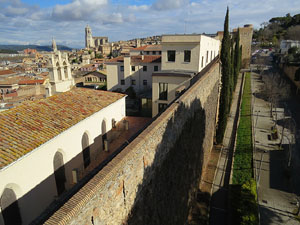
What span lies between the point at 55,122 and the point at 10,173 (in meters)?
3.41

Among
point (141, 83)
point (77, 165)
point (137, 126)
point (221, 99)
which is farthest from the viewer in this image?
point (141, 83)

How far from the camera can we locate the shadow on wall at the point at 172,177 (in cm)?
602

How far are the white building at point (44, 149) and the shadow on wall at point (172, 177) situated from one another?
4559mm

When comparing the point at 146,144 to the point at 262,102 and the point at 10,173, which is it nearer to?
the point at 10,173

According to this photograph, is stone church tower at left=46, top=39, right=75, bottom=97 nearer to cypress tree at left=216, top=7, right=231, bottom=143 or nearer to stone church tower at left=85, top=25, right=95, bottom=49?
cypress tree at left=216, top=7, right=231, bottom=143

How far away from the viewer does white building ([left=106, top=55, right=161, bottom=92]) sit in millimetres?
37250

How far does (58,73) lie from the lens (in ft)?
53.5

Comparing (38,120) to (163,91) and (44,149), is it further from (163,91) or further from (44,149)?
(163,91)

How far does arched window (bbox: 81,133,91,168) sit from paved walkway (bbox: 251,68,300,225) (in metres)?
10.7

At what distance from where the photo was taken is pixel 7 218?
6762mm

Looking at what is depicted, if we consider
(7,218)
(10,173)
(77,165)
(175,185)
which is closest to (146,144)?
(175,185)

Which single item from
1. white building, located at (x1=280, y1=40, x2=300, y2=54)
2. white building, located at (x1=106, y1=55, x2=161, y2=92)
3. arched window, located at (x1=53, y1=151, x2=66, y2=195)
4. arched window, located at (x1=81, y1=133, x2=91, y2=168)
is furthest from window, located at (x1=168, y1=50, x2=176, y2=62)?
white building, located at (x1=280, y1=40, x2=300, y2=54)

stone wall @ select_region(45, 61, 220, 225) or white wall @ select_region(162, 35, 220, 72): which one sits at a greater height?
white wall @ select_region(162, 35, 220, 72)

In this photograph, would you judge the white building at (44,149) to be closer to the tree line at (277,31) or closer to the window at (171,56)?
the window at (171,56)
